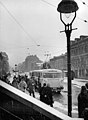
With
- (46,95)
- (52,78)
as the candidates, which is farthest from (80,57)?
(46,95)

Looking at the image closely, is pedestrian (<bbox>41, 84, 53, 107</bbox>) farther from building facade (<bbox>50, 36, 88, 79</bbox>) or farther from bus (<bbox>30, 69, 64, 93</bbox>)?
building facade (<bbox>50, 36, 88, 79</bbox>)

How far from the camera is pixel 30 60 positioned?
345 ft

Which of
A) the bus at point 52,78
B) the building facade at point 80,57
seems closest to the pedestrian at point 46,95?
the bus at point 52,78

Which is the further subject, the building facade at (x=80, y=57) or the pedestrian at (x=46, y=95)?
the building facade at (x=80, y=57)

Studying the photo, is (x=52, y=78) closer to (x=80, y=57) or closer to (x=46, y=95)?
(x=46, y=95)

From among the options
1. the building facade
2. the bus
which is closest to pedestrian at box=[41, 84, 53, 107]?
the bus

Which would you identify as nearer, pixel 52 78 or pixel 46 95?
pixel 46 95

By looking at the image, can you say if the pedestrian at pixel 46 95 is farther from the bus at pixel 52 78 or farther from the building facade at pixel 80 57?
the building facade at pixel 80 57

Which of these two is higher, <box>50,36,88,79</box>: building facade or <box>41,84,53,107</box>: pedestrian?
<box>50,36,88,79</box>: building facade

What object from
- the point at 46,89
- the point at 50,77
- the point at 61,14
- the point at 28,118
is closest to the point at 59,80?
the point at 50,77

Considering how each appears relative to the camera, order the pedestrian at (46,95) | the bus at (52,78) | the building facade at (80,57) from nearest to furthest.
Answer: the pedestrian at (46,95) → the bus at (52,78) → the building facade at (80,57)

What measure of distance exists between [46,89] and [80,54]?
157 ft

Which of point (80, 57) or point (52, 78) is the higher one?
point (80, 57)

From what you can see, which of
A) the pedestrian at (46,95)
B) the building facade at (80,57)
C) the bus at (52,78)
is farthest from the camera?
the building facade at (80,57)
